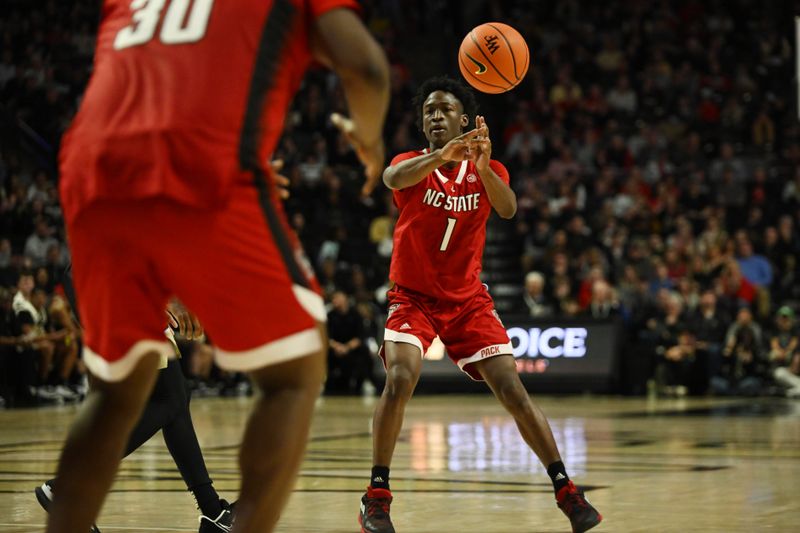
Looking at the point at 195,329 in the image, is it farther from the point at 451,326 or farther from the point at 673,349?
the point at 673,349

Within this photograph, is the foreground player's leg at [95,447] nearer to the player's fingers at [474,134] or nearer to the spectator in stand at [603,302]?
the player's fingers at [474,134]

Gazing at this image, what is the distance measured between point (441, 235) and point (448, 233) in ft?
0.12

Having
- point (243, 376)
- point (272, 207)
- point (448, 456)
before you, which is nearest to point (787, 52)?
point (243, 376)

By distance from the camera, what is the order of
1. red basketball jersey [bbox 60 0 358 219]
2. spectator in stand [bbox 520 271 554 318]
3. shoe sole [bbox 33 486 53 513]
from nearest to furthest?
red basketball jersey [bbox 60 0 358 219]
shoe sole [bbox 33 486 53 513]
spectator in stand [bbox 520 271 554 318]

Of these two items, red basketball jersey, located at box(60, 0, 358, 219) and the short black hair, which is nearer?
red basketball jersey, located at box(60, 0, 358, 219)

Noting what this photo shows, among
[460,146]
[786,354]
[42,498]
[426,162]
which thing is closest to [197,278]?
[42,498]

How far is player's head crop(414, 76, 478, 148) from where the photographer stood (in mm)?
6469

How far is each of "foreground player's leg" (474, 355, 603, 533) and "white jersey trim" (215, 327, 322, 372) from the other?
2789mm

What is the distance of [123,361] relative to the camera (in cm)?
345

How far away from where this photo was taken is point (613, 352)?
18.2 m

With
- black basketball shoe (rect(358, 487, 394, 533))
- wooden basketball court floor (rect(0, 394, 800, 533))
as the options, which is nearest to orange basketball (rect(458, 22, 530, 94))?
wooden basketball court floor (rect(0, 394, 800, 533))

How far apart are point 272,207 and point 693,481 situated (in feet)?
16.9

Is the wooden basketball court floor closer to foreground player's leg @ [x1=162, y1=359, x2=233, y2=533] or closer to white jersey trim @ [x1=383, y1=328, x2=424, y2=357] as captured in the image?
foreground player's leg @ [x1=162, y1=359, x2=233, y2=533]

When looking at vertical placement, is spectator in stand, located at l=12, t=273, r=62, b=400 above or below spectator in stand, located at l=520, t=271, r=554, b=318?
below
